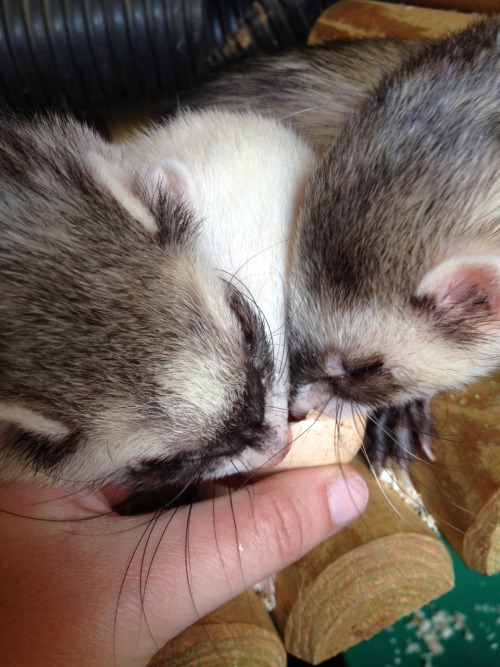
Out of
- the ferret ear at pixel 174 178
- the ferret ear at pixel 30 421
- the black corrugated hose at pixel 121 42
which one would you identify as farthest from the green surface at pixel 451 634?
the black corrugated hose at pixel 121 42

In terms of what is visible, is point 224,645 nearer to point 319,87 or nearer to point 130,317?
point 130,317

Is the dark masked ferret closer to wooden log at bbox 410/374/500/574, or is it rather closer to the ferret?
the ferret

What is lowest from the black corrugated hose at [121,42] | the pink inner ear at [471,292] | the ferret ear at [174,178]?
Result: the pink inner ear at [471,292]

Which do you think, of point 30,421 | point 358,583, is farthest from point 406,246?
point 30,421

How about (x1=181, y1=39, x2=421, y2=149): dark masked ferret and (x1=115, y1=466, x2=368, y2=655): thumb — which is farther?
(x1=181, y1=39, x2=421, y2=149): dark masked ferret

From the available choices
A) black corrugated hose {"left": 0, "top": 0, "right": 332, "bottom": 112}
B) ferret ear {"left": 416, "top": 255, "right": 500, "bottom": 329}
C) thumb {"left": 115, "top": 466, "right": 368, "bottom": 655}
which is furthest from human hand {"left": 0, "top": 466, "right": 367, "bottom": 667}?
black corrugated hose {"left": 0, "top": 0, "right": 332, "bottom": 112}

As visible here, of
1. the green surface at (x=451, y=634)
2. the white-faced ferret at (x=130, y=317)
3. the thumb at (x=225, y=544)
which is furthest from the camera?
the green surface at (x=451, y=634)

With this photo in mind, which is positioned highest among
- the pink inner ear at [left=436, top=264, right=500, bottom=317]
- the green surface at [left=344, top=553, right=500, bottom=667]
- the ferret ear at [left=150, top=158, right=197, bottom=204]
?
the ferret ear at [left=150, top=158, right=197, bottom=204]

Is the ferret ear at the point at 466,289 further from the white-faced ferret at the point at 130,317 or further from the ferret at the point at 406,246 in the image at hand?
the white-faced ferret at the point at 130,317

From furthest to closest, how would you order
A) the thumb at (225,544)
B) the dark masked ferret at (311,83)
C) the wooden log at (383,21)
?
the wooden log at (383,21)
the dark masked ferret at (311,83)
the thumb at (225,544)
